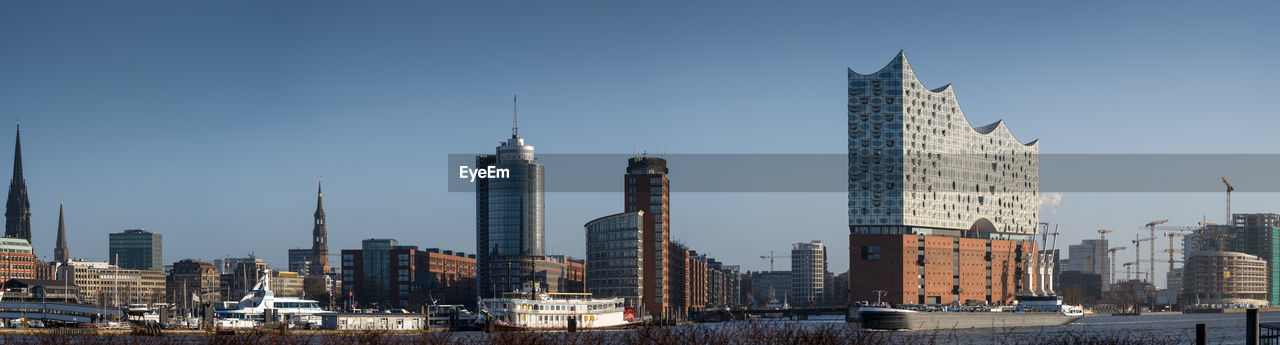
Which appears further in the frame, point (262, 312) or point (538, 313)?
point (538, 313)

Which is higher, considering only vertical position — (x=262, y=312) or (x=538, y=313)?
(x=262, y=312)

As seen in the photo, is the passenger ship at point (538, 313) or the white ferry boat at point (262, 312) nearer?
the white ferry boat at point (262, 312)

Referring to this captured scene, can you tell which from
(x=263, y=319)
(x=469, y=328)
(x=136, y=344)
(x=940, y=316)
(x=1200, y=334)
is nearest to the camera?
(x=1200, y=334)

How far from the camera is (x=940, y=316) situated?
198 metres

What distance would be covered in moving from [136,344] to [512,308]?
95.2m

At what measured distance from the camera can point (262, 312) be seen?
161750 millimetres

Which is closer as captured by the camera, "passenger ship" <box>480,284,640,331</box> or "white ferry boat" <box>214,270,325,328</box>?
"white ferry boat" <box>214,270,325,328</box>

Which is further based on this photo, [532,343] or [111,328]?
[111,328]

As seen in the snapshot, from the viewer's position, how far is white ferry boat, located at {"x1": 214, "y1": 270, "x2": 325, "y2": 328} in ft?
527

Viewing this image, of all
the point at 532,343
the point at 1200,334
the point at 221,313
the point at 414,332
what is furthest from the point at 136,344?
the point at 221,313

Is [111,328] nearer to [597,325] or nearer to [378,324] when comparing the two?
[378,324]

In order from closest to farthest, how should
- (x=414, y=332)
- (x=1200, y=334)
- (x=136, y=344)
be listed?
(x=1200, y=334), (x=136, y=344), (x=414, y=332)

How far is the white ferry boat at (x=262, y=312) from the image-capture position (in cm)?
16075

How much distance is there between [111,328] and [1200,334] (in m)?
123
